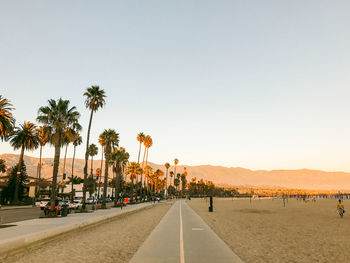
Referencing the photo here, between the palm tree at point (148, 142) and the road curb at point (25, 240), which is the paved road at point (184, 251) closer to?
the road curb at point (25, 240)

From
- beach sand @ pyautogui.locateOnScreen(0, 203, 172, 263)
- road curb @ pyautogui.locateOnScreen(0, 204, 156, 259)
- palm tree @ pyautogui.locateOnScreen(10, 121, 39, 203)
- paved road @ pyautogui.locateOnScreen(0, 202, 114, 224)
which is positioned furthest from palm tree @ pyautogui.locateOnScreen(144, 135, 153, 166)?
beach sand @ pyautogui.locateOnScreen(0, 203, 172, 263)

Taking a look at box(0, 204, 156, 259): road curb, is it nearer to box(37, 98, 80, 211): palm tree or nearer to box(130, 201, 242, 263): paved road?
box(130, 201, 242, 263): paved road

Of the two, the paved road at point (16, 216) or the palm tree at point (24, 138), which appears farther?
the palm tree at point (24, 138)

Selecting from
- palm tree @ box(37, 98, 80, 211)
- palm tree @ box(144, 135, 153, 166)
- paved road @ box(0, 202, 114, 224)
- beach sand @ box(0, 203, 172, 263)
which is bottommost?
paved road @ box(0, 202, 114, 224)

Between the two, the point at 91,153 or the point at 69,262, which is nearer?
the point at 69,262

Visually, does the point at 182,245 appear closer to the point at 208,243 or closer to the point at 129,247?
the point at 208,243

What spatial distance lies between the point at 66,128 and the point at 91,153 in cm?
7697

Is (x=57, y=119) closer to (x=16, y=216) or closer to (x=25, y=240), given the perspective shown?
(x=16, y=216)

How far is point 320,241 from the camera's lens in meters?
15.6

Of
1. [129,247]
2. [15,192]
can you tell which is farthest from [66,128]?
[15,192]

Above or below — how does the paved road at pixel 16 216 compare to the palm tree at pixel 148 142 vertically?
below

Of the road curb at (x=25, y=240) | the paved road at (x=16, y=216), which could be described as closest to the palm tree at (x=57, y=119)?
Result: the paved road at (x=16, y=216)

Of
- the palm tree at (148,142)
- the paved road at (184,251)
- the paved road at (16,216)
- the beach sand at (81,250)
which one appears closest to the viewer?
the paved road at (184,251)

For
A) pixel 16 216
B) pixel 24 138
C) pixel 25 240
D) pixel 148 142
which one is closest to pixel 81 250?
pixel 25 240
